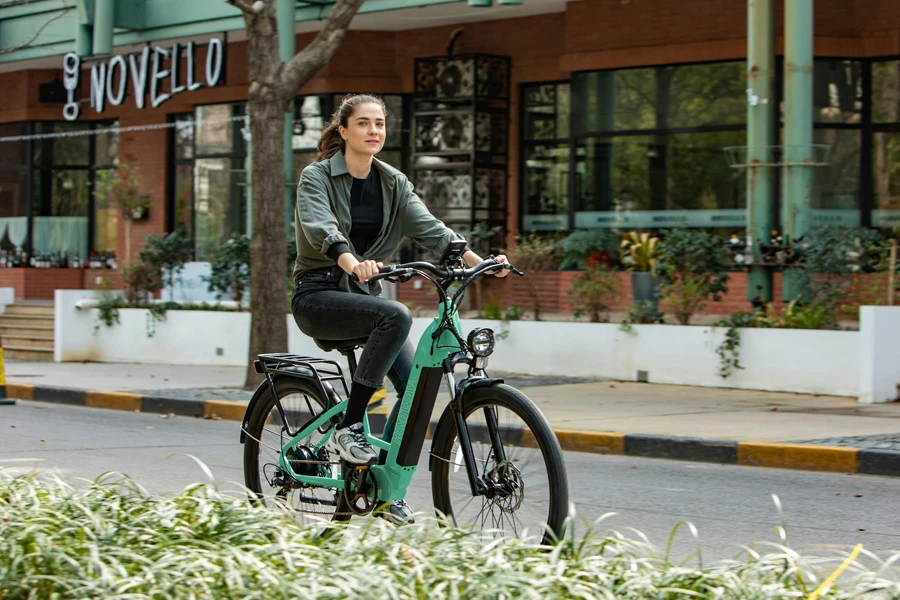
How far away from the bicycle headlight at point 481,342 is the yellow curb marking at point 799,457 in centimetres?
430

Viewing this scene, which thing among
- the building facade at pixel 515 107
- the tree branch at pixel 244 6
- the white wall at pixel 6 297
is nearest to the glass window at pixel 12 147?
the building facade at pixel 515 107

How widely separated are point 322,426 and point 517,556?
1590 millimetres

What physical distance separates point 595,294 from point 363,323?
29.2 ft

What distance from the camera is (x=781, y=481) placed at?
317 inches

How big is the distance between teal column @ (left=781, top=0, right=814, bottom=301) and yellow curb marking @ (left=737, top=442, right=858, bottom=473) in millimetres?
4187

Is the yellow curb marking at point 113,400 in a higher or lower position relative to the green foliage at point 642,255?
lower

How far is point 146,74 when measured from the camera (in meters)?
20.4

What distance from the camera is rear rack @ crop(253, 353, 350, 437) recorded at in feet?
18.3

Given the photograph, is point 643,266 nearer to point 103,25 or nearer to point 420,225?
point 103,25

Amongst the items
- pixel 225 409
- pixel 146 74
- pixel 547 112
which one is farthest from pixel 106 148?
pixel 225 409

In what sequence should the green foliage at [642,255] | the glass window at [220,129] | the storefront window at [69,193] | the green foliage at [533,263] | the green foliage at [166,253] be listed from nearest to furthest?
the green foliage at [533,263], the green foliage at [642,255], the green foliage at [166,253], the glass window at [220,129], the storefront window at [69,193]

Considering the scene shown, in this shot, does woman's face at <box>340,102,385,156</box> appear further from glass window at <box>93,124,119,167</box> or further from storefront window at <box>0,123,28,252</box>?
storefront window at <box>0,123,28,252</box>

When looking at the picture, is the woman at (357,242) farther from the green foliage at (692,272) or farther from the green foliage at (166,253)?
the green foliage at (166,253)

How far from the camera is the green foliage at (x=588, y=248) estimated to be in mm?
17766
